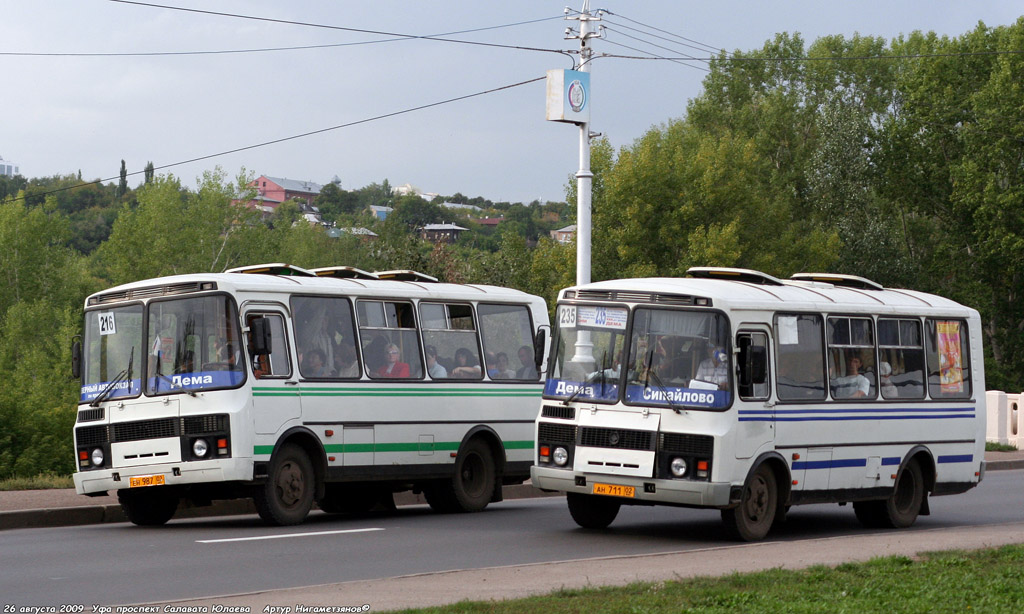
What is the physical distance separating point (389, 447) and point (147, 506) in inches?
115

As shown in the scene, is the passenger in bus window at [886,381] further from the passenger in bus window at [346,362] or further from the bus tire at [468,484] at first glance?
the passenger in bus window at [346,362]

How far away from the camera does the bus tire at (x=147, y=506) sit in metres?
15.8

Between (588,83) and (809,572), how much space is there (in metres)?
17.6

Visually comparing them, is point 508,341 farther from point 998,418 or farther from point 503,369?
point 998,418

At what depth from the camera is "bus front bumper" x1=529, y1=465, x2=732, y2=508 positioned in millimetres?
13703

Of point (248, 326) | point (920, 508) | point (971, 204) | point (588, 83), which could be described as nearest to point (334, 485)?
point (248, 326)

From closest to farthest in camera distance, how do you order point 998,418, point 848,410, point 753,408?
1. point 753,408
2. point 848,410
3. point 998,418

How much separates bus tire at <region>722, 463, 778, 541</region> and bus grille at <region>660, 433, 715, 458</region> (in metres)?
0.69

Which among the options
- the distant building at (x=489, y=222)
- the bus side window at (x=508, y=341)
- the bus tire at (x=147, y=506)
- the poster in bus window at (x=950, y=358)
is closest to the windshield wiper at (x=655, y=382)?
the bus side window at (x=508, y=341)

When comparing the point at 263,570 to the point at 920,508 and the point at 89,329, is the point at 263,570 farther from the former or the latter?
the point at 920,508

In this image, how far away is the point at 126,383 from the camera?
15312mm

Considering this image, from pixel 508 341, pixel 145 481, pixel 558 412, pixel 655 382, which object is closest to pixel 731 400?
pixel 655 382

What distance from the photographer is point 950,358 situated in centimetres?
1767

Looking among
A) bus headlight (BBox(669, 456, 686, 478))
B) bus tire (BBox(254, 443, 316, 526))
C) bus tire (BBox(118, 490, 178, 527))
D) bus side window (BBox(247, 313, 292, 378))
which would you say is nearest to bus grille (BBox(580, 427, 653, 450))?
bus headlight (BBox(669, 456, 686, 478))
